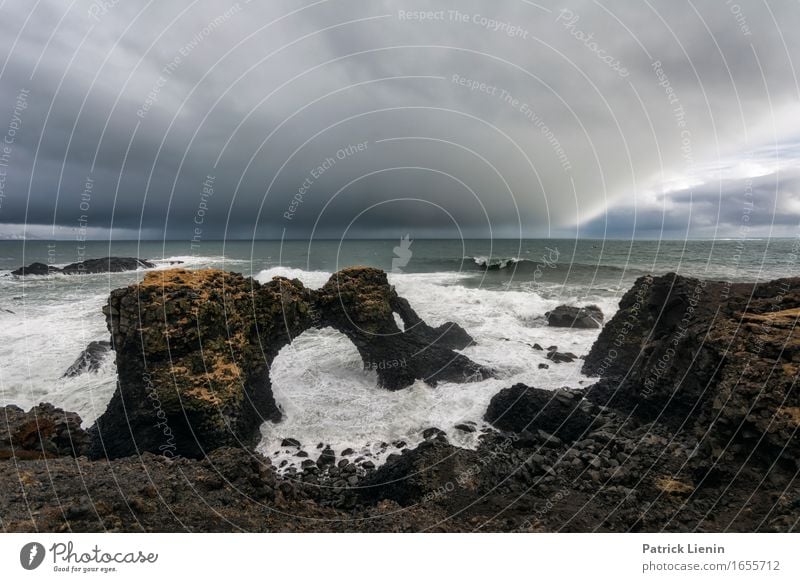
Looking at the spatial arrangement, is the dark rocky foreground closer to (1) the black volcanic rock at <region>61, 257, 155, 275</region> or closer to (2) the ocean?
(2) the ocean

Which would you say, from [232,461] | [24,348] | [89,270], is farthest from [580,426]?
[89,270]

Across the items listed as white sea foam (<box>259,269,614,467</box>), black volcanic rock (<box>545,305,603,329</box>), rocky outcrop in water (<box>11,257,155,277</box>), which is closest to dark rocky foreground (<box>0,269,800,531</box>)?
white sea foam (<box>259,269,614,467</box>)

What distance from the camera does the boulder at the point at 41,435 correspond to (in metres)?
10.2

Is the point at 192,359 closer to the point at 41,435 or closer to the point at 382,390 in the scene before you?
the point at 41,435

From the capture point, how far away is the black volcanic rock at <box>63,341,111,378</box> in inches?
778

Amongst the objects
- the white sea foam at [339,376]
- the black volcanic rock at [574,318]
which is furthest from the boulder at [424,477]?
the black volcanic rock at [574,318]

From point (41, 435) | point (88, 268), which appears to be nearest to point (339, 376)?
point (41, 435)

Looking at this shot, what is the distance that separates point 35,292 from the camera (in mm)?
39719

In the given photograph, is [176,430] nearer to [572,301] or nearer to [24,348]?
[24,348]

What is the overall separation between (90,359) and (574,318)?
105 ft

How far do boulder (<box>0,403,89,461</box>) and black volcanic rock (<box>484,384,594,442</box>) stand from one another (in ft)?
45.3

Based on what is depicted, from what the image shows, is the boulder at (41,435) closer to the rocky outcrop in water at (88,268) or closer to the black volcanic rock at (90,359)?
the black volcanic rock at (90,359)

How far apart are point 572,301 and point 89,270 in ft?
225

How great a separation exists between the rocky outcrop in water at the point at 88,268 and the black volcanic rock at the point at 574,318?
57.6 meters
